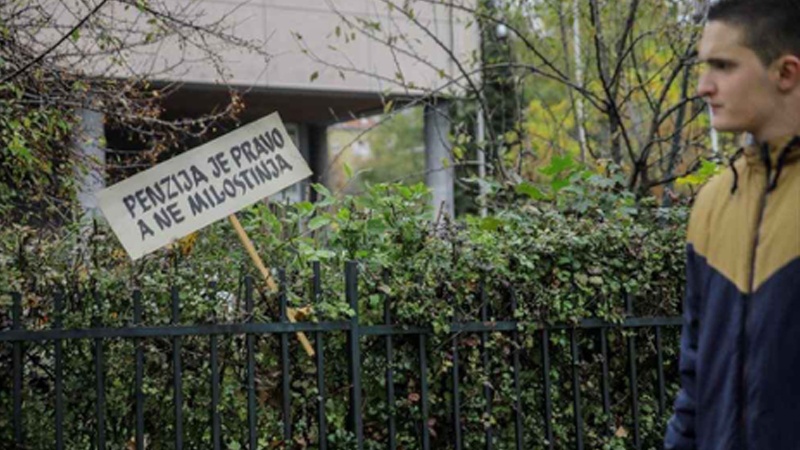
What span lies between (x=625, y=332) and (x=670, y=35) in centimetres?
456

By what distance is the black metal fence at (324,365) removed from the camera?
16.2 feet

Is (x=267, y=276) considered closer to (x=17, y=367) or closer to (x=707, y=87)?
(x=17, y=367)

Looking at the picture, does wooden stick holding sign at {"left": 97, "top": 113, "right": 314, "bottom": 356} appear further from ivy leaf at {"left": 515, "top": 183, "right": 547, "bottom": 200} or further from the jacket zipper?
the jacket zipper

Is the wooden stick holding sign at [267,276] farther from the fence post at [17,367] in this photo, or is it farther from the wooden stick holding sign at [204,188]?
the fence post at [17,367]

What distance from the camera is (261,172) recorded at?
18.6ft

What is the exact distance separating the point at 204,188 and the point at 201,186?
0.05ft

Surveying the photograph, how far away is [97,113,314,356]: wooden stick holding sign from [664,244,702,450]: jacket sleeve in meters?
2.51

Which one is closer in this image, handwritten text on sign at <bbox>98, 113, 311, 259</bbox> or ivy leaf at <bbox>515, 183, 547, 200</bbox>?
handwritten text on sign at <bbox>98, 113, 311, 259</bbox>

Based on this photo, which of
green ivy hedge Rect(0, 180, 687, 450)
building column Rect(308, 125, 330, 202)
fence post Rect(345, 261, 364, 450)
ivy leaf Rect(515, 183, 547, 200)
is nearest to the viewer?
green ivy hedge Rect(0, 180, 687, 450)

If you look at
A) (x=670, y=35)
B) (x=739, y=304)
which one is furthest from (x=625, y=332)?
(x=670, y=35)

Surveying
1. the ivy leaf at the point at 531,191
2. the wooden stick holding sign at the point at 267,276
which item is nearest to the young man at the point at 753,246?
the wooden stick holding sign at the point at 267,276

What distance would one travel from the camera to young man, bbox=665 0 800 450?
281cm

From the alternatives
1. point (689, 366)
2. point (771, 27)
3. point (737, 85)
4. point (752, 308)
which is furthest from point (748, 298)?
point (771, 27)

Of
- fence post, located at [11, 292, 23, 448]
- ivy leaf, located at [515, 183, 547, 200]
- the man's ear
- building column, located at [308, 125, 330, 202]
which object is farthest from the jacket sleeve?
building column, located at [308, 125, 330, 202]
